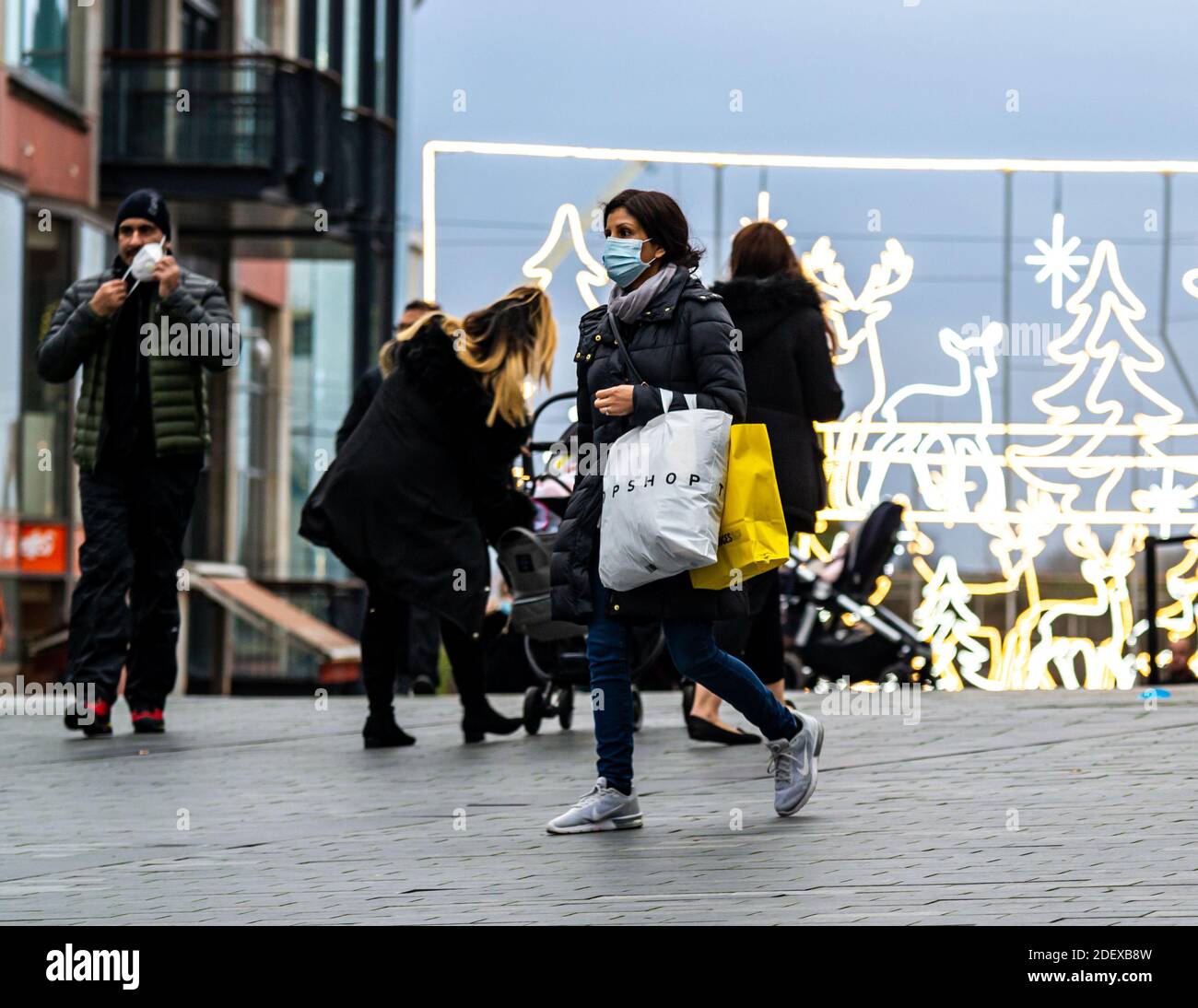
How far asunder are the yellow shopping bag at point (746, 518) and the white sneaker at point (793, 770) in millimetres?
583

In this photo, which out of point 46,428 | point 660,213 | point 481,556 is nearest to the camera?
point 660,213

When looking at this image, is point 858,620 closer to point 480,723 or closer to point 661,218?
point 480,723

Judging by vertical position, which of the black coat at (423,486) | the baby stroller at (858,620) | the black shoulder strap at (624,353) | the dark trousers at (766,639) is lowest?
the baby stroller at (858,620)

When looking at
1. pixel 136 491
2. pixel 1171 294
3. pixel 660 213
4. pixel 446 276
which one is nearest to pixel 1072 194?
pixel 1171 294

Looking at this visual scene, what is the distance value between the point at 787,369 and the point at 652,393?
2.51 metres

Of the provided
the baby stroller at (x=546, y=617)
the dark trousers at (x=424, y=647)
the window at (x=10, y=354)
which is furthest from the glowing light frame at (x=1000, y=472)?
the baby stroller at (x=546, y=617)

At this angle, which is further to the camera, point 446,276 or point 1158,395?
point 1158,395

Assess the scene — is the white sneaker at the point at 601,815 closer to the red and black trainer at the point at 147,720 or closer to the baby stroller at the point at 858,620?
the red and black trainer at the point at 147,720

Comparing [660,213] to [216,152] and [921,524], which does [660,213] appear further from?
[216,152]

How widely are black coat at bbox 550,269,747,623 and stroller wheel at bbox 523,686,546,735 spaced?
3.13 meters

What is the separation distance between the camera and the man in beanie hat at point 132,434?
938cm

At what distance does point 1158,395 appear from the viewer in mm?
16953

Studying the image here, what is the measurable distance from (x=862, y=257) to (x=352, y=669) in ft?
25.2

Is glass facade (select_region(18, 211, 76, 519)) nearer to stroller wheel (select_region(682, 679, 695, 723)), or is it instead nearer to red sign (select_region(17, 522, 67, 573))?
red sign (select_region(17, 522, 67, 573))
